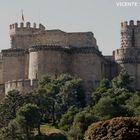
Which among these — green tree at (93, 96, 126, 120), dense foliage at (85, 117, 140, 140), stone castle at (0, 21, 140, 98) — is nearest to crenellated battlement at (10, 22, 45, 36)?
stone castle at (0, 21, 140, 98)

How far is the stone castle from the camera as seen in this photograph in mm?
79250

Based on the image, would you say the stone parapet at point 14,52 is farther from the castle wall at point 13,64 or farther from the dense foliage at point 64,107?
the dense foliage at point 64,107

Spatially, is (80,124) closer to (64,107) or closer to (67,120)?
(67,120)

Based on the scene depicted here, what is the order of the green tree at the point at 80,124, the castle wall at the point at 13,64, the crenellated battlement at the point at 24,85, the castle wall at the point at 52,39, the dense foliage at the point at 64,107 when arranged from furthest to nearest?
the castle wall at the point at 52,39
the castle wall at the point at 13,64
the crenellated battlement at the point at 24,85
the dense foliage at the point at 64,107
the green tree at the point at 80,124

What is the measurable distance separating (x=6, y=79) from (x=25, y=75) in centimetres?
212

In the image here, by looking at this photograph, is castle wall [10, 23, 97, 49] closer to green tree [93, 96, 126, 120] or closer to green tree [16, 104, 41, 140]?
green tree [93, 96, 126, 120]

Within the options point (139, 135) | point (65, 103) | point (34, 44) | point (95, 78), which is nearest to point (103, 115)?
point (65, 103)

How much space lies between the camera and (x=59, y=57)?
80125 millimetres

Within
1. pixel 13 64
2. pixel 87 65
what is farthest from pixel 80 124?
pixel 13 64

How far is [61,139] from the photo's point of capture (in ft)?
201

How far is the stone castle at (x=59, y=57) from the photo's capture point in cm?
7925

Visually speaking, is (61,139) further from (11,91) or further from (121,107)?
(11,91)

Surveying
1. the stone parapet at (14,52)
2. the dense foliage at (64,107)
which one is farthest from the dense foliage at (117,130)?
the stone parapet at (14,52)

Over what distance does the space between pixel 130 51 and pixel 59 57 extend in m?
9.27
